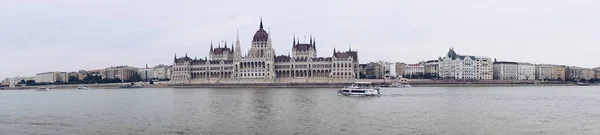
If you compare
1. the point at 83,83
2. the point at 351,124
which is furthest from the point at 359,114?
the point at 83,83

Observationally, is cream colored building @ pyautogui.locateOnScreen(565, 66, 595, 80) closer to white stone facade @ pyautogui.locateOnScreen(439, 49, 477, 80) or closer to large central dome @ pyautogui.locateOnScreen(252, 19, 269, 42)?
white stone facade @ pyautogui.locateOnScreen(439, 49, 477, 80)

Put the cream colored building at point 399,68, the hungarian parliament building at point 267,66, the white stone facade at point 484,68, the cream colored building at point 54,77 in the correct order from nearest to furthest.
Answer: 1. the hungarian parliament building at point 267,66
2. the white stone facade at point 484,68
3. the cream colored building at point 399,68
4. the cream colored building at point 54,77

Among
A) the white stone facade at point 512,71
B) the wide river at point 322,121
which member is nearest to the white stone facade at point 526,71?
Answer: the white stone facade at point 512,71

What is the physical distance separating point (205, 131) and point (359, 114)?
34.5 feet

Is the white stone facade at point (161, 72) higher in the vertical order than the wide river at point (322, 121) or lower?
higher

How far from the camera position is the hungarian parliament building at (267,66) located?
109625 mm

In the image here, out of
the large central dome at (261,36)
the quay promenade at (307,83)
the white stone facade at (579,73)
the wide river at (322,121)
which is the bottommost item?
the wide river at (322,121)

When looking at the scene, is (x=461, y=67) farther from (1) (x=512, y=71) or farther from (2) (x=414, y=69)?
(1) (x=512, y=71)

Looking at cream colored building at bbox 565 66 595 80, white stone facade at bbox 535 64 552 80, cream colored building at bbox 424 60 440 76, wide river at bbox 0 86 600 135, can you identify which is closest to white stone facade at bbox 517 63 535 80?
white stone facade at bbox 535 64 552 80

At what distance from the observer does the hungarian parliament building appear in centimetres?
10962

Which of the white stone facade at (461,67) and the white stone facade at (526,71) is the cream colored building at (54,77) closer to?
the white stone facade at (461,67)

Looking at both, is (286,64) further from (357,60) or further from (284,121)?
(284,121)

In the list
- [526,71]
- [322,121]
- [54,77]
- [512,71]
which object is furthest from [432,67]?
[322,121]

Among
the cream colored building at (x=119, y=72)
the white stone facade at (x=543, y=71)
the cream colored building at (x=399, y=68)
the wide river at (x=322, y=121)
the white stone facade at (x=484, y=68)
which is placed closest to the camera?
the wide river at (x=322, y=121)
